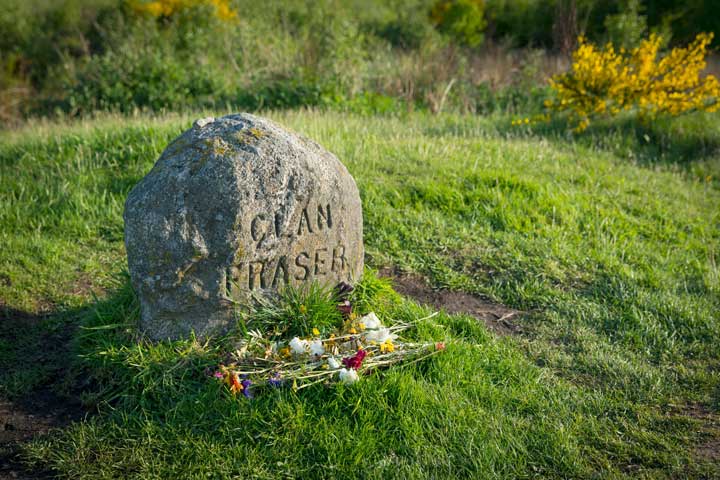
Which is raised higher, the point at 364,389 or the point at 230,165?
the point at 230,165

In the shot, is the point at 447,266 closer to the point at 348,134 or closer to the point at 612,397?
the point at 612,397

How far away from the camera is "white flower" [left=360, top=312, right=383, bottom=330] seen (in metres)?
3.91

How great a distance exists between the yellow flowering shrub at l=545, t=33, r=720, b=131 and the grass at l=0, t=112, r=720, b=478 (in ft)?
2.92

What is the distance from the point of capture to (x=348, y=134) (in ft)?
25.4

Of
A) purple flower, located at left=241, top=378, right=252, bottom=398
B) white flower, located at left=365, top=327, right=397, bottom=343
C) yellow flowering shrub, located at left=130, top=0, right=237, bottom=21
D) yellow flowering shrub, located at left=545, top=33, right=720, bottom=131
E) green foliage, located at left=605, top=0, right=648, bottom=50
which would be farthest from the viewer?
yellow flowering shrub, located at left=130, top=0, right=237, bottom=21

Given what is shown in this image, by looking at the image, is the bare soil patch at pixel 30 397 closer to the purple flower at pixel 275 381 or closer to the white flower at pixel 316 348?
the purple flower at pixel 275 381

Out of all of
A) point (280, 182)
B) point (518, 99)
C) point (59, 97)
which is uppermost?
point (280, 182)

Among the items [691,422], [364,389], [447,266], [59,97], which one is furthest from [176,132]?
[59,97]

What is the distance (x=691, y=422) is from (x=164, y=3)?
52.2ft

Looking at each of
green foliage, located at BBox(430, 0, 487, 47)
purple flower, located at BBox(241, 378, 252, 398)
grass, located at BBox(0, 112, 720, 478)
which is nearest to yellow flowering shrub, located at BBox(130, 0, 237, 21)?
green foliage, located at BBox(430, 0, 487, 47)

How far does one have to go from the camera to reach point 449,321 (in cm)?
447

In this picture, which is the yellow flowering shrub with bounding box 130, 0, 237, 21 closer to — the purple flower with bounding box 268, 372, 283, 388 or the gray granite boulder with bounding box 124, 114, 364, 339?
the gray granite boulder with bounding box 124, 114, 364, 339

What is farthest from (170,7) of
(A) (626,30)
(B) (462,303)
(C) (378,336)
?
(C) (378,336)

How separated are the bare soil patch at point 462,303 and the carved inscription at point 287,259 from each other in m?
0.86
